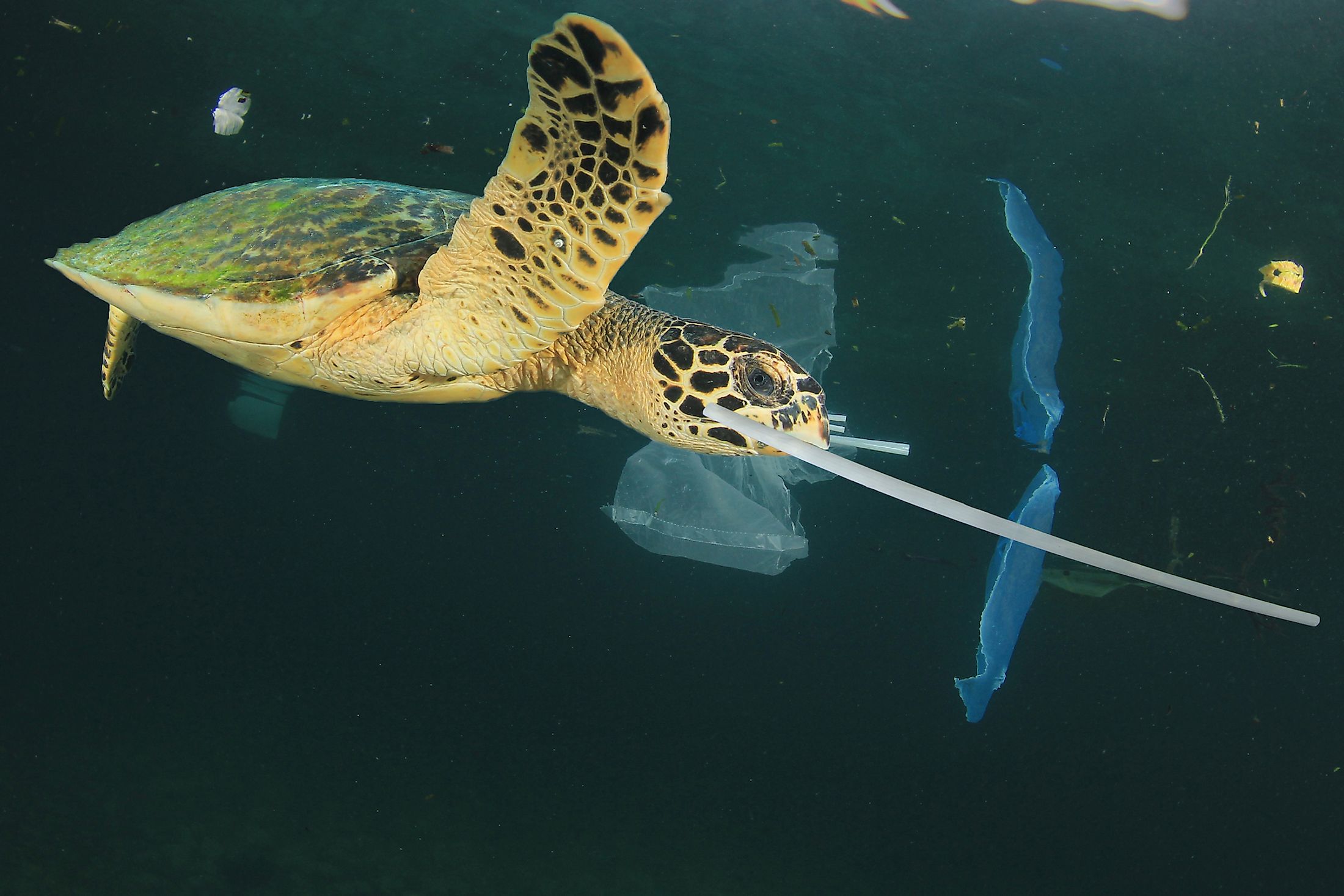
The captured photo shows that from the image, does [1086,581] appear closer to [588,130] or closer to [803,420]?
[803,420]

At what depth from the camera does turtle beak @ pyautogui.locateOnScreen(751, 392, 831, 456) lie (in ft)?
5.23

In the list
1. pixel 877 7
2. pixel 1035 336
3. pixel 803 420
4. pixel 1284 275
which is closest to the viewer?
pixel 803 420

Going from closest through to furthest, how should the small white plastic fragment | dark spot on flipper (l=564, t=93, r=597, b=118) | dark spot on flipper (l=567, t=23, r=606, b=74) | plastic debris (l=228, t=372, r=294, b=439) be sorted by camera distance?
dark spot on flipper (l=567, t=23, r=606, b=74)
dark spot on flipper (l=564, t=93, r=597, b=118)
the small white plastic fragment
plastic debris (l=228, t=372, r=294, b=439)

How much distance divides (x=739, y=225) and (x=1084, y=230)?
84.1 inches

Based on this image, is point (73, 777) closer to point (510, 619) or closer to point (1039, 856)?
point (510, 619)

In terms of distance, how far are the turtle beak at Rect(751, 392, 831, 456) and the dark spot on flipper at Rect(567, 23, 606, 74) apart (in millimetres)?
893

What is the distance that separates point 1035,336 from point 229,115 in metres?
5.83

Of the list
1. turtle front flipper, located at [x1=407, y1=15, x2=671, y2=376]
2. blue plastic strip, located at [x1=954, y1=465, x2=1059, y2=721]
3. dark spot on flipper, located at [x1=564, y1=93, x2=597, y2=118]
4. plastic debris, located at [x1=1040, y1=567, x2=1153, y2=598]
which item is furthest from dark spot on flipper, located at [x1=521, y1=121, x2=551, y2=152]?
plastic debris, located at [x1=1040, y1=567, x2=1153, y2=598]

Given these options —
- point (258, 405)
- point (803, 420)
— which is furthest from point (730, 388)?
point (258, 405)

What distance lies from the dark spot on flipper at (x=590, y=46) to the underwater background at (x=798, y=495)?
2.26 metres

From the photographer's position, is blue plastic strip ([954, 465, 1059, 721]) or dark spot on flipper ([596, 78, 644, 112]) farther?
blue plastic strip ([954, 465, 1059, 721])

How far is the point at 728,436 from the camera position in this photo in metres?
1.70

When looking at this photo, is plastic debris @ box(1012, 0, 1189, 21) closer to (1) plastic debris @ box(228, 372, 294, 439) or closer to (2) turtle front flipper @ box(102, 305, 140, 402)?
(2) turtle front flipper @ box(102, 305, 140, 402)

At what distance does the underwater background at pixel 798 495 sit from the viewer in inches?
123
